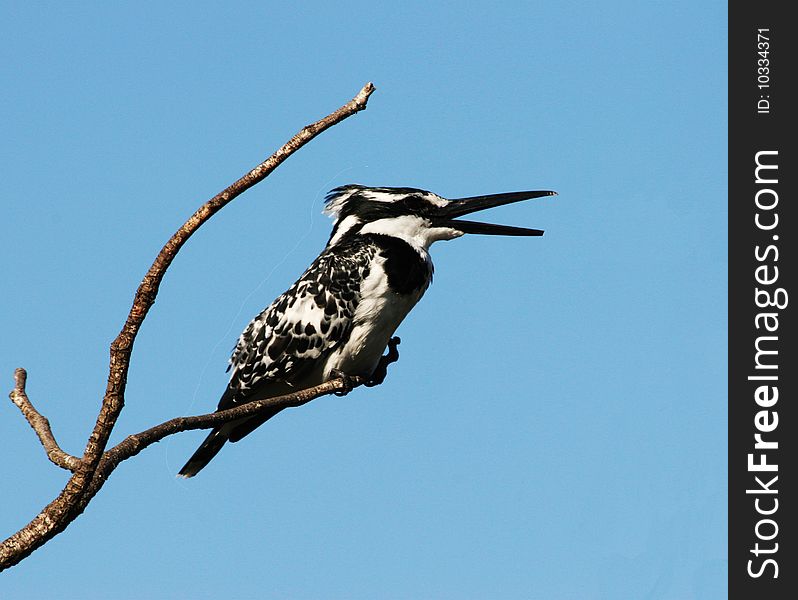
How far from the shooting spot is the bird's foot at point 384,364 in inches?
285

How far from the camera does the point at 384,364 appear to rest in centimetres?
726

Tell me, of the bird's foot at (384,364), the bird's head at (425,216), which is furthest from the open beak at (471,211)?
the bird's foot at (384,364)

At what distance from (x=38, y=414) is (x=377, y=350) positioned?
2673mm

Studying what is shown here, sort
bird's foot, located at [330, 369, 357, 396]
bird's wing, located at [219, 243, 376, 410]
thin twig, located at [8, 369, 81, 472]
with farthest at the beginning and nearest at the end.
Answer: bird's wing, located at [219, 243, 376, 410], bird's foot, located at [330, 369, 357, 396], thin twig, located at [8, 369, 81, 472]

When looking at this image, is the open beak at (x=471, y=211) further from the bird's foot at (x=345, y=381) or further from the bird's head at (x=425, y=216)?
the bird's foot at (x=345, y=381)

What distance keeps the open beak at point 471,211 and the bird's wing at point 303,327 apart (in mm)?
571

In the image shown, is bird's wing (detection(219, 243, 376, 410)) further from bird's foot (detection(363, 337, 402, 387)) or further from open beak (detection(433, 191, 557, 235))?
open beak (detection(433, 191, 557, 235))

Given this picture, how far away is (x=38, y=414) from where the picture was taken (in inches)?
202

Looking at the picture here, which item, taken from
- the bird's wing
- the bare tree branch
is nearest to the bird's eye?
the bird's wing

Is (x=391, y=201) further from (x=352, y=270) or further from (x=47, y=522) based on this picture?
(x=47, y=522)

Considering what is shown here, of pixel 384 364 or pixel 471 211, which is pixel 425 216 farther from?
pixel 384 364

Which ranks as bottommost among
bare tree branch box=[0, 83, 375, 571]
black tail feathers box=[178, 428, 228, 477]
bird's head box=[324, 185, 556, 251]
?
bare tree branch box=[0, 83, 375, 571]

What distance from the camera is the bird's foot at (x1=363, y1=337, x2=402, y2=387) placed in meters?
→ 7.23

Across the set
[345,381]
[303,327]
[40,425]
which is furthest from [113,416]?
[303,327]
